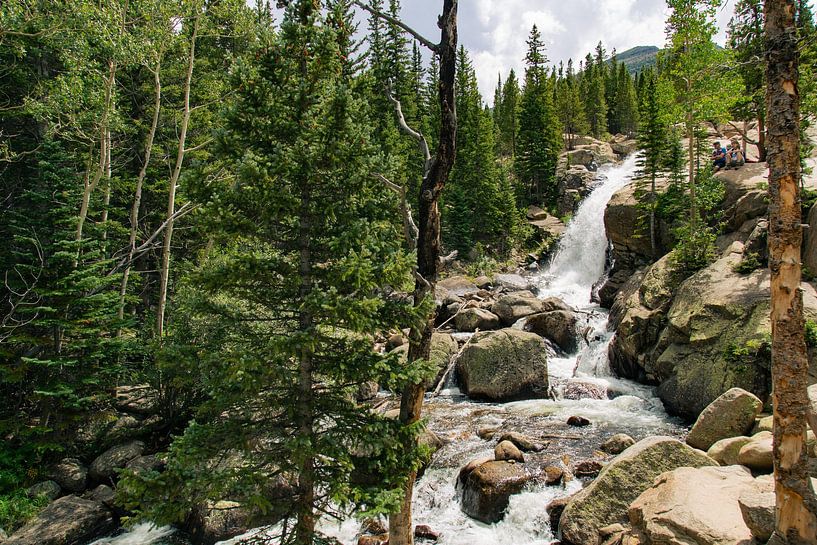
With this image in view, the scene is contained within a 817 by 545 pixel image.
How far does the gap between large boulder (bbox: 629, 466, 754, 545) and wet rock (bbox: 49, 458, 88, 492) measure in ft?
44.6

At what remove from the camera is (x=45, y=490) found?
38.2 ft

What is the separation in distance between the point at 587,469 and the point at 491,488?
263 cm

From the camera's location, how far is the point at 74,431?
13234 millimetres

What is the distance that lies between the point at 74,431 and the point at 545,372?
52.3 feet

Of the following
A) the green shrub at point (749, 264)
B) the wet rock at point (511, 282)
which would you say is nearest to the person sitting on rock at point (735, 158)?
the green shrub at point (749, 264)

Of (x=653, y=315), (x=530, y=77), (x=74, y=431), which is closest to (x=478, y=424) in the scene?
(x=653, y=315)

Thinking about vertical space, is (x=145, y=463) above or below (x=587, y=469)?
below

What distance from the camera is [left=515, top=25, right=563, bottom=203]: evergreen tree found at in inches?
1978

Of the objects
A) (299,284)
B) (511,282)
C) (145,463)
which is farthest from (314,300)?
(511,282)

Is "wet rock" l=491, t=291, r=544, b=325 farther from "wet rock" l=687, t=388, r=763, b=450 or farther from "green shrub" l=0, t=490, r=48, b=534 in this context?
"green shrub" l=0, t=490, r=48, b=534

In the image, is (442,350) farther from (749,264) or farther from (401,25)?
(401,25)

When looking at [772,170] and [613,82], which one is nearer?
[772,170]

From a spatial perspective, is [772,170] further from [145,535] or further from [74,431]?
[74,431]

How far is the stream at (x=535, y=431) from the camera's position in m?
9.41
